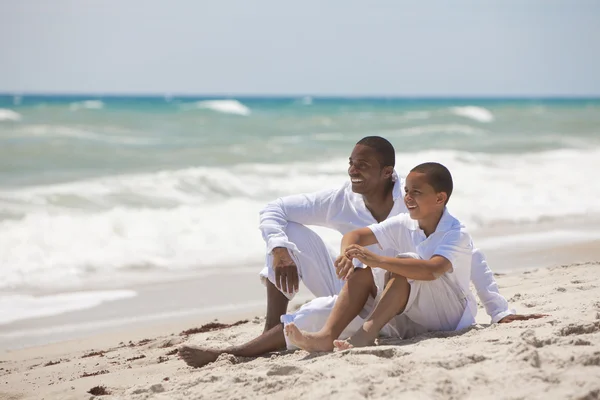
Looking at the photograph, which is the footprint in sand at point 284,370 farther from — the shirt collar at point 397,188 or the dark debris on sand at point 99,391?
the shirt collar at point 397,188

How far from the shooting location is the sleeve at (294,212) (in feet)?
15.9

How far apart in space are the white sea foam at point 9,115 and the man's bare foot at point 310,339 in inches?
894

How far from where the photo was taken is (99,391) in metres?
4.44

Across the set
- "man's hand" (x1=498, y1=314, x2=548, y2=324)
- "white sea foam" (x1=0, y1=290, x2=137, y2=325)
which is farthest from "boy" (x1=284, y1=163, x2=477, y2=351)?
"white sea foam" (x1=0, y1=290, x2=137, y2=325)

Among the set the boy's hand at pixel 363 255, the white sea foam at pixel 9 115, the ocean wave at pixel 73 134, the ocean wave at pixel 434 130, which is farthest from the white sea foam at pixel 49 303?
the ocean wave at pixel 434 130

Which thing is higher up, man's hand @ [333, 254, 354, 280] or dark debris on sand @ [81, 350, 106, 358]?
man's hand @ [333, 254, 354, 280]

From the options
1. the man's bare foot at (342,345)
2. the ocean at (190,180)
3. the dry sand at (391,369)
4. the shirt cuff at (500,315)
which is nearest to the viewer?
the dry sand at (391,369)

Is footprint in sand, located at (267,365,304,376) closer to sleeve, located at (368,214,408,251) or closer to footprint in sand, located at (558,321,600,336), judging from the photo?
sleeve, located at (368,214,408,251)

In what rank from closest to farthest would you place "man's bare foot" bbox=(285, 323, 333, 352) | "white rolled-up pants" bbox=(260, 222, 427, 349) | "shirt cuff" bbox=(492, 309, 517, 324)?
"man's bare foot" bbox=(285, 323, 333, 352) < "white rolled-up pants" bbox=(260, 222, 427, 349) < "shirt cuff" bbox=(492, 309, 517, 324)

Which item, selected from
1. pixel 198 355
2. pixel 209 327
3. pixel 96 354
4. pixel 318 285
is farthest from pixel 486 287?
pixel 96 354

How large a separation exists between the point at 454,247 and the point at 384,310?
0.47m

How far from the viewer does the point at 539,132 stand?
29.4 meters

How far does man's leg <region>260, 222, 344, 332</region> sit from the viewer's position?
480cm

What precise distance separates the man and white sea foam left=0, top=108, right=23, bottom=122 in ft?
72.0
